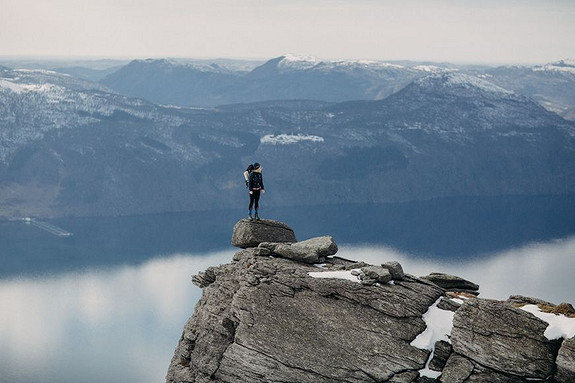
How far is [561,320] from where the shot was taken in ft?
163

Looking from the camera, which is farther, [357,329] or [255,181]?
[255,181]

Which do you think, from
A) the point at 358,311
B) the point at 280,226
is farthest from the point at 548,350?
the point at 280,226

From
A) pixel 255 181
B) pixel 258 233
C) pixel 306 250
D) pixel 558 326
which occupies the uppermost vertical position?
pixel 255 181

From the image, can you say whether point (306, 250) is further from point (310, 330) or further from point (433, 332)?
point (433, 332)

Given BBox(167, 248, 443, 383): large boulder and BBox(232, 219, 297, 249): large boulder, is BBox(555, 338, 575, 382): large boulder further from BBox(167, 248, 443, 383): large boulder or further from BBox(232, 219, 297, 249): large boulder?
BBox(232, 219, 297, 249): large boulder

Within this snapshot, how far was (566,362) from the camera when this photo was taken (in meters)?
47.0

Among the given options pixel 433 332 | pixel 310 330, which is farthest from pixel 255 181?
pixel 433 332

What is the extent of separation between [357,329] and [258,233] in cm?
1567

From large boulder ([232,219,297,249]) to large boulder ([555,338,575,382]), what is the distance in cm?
2548

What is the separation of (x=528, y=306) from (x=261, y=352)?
17.5 m

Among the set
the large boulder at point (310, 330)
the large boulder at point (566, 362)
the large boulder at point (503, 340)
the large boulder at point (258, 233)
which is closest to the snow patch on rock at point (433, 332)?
the large boulder at point (310, 330)

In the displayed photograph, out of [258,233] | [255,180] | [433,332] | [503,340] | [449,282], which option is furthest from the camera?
[258,233]

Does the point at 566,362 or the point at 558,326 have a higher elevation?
the point at 558,326

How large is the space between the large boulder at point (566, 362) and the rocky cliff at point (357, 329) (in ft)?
0.20
